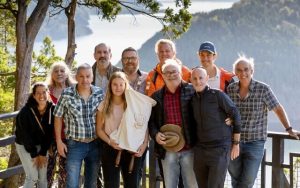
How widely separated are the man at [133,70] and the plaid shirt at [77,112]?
16.2 inches

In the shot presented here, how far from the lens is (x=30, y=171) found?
4023mm

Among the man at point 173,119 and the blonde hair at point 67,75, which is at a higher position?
the blonde hair at point 67,75

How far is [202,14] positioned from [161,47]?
95.3 m

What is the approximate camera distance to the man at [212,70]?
3.95 metres

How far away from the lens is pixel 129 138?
377 cm

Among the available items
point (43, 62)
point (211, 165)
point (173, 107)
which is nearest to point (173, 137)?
point (173, 107)

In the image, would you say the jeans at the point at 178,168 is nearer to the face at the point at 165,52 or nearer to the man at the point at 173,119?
the man at the point at 173,119

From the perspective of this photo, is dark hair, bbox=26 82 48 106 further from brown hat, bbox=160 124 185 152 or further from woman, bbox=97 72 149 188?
brown hat, bbox=160 124 185 152

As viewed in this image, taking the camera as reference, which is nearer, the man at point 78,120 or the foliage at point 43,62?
the man at point 78,120

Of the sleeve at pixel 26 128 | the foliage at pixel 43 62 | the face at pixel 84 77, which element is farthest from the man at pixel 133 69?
the foliage at pixel 43 62

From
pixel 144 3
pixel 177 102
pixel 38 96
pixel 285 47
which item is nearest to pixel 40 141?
pixel 38 96

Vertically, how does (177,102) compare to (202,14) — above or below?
below

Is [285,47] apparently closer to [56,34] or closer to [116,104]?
[56,34]

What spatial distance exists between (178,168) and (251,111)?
701 millimetres
